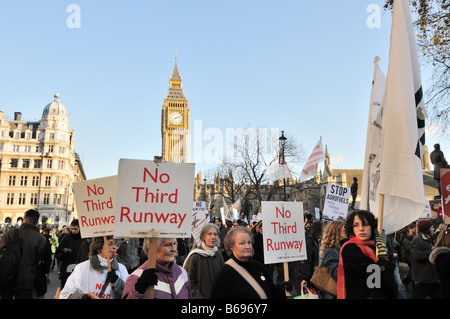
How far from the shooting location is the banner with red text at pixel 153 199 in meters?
3.70

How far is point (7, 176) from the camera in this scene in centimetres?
8469

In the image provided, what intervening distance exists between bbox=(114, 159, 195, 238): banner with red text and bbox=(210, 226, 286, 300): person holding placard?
0.48m

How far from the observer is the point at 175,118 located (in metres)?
142

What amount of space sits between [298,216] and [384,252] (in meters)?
1.97

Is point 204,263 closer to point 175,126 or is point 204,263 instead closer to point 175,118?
point 175,126

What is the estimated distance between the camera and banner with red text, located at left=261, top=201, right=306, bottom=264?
523 cm

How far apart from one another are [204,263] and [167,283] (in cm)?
206

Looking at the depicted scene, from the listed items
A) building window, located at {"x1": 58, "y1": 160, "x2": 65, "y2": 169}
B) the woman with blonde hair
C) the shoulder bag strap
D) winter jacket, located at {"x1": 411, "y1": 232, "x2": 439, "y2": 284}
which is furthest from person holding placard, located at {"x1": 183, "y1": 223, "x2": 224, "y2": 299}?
building window, located at {"x1": 58, "y1": 160, "x2": 65, "y2": 169}

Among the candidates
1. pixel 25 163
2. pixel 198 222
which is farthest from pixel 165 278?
pixel 25 163

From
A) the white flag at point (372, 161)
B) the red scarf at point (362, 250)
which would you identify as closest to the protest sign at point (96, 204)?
the red scarf at point (362, 250)

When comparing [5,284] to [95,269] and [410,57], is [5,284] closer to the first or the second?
[95,269]

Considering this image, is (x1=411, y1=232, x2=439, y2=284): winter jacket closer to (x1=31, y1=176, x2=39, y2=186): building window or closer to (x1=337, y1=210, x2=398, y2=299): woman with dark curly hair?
(x1=337, y1=210, x2=398, y2=299): woman with dark curly hair

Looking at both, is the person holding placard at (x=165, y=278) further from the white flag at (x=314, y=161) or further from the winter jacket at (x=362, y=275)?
the white flag at (x=314, y=161)

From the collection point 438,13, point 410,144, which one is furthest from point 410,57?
point 438,13
